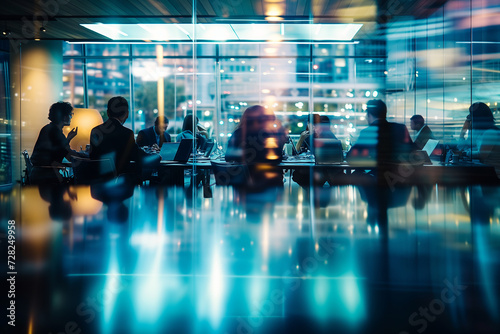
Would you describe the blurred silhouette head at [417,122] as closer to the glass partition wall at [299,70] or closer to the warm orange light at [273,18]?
the glass partition wall at [299,70]

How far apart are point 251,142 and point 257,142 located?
60mm

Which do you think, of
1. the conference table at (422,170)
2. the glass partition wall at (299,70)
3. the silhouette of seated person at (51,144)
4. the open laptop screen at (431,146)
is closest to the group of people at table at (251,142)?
the silhouette of seated person at (51,144)

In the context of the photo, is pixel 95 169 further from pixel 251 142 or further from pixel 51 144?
pixel 251 142

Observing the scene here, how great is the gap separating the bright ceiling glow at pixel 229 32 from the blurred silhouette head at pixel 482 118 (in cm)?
354

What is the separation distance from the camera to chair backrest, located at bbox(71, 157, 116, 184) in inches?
155

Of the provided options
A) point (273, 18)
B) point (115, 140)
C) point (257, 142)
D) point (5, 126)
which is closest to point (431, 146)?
point (257, 142)

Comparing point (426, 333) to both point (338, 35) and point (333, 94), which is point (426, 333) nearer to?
point (338, 35)

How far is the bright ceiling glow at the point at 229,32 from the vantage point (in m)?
8.17

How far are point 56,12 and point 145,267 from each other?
22.0 feet

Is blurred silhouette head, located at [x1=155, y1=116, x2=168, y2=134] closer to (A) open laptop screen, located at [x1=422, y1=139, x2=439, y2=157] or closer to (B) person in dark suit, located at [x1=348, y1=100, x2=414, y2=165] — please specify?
(B) person in dark suit, located at [x1=348, y1=100, x2=414, y2=165]

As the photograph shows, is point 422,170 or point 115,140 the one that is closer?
point 115,140

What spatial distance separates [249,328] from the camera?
51.6 inches

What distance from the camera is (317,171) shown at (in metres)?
5.13

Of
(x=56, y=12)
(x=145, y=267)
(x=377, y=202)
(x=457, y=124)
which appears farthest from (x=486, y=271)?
(x=56, y=12)
